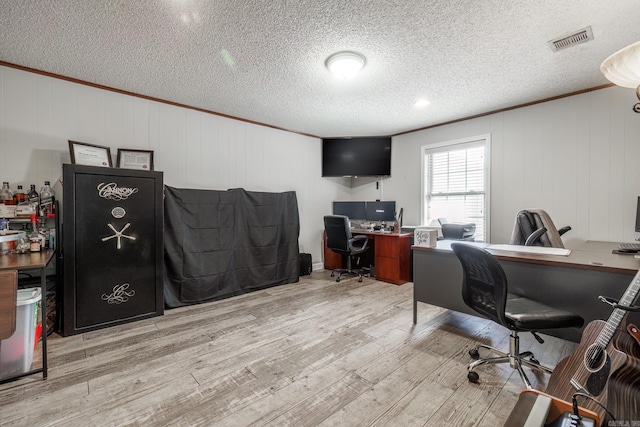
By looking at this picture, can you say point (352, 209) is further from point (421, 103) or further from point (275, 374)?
point (275, 374)

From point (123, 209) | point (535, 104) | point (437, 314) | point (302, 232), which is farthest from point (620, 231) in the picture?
point (123, 209)

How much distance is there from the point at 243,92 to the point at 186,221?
176 cm

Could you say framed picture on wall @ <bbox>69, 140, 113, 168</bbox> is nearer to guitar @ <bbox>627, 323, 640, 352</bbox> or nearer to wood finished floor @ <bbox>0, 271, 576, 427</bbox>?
wood finished floor @ <bbox>0, 271, 576, 427</bbox>

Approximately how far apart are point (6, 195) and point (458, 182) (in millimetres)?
5514

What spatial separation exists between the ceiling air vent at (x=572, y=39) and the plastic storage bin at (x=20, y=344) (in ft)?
15.0

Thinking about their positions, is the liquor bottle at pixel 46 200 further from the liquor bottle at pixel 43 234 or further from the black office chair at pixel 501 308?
the black office chair at pixel 501 308

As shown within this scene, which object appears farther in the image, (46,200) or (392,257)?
(392,257)

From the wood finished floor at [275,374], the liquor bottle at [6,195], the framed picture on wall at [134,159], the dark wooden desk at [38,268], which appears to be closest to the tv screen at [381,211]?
the wood finished floor at [275,374]

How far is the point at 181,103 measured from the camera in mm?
3678

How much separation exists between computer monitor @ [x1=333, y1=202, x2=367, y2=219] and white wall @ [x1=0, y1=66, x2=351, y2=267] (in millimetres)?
267

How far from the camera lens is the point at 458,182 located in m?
4.41

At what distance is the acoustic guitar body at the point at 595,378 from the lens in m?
0.68

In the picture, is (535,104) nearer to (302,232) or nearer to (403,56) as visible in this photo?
(403,56)

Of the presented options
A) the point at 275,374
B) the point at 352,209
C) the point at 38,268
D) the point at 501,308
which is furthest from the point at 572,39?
the point at 38,268
